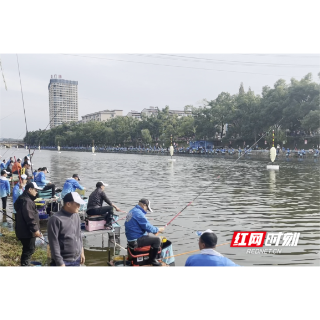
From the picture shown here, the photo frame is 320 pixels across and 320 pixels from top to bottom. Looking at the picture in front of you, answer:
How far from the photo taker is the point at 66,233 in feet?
14.3

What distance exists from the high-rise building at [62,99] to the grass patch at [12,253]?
11.4 ft

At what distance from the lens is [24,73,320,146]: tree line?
55.4 m

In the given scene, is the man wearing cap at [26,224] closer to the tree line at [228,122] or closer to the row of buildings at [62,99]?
the row of buildings at [62,99]

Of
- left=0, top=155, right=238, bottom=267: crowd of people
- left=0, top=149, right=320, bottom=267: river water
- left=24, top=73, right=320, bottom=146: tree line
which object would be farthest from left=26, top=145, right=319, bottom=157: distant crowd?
left=0, top=155, right=238, bottom=267: crowd of people

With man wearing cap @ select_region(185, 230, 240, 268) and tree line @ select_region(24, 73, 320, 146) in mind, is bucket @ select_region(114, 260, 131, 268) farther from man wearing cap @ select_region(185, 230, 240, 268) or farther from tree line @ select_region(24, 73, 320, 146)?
→ tree line @ select_region(24, 73, 320, 146)

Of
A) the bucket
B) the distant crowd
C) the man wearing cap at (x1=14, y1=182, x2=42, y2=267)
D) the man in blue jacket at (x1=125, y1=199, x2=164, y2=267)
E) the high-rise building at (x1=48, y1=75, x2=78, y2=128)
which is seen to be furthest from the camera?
the distant crowd

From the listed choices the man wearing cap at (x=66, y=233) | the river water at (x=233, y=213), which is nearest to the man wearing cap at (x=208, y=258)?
the man wearing cap at (x=66, y=233)

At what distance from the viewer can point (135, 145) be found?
9912 cm

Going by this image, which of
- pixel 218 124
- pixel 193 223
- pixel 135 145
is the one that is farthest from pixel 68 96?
pixel 135 145

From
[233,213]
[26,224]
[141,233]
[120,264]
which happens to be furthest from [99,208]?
[233,213]

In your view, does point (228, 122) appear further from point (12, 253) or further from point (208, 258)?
point (208, 258)

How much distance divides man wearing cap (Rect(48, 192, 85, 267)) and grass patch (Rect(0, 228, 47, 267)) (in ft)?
6.70

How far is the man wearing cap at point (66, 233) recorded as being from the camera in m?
4.25

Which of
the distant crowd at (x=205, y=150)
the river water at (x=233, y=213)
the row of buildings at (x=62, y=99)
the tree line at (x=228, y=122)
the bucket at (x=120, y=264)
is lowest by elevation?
the river water at (x=233, y=213)
